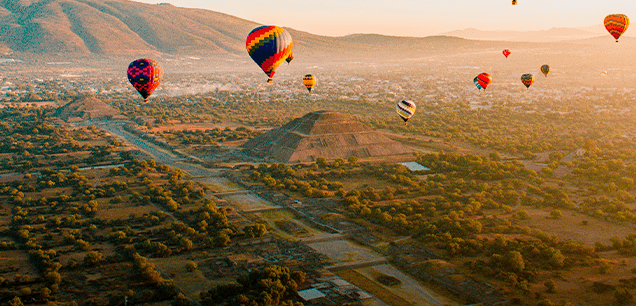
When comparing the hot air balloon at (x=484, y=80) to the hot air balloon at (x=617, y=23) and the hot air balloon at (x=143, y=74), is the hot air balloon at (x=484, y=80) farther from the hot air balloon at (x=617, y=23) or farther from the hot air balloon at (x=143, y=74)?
the hot air balloon at (x=143, y=74)

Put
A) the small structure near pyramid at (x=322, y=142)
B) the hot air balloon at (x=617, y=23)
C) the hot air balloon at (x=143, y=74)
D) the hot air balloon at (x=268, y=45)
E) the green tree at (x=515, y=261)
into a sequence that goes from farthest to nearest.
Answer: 1. the small structure near pyramid at (x=322, y=142)
2. the hot air balloon at (x=617, y=23)
3. the hot air balloon at (x=143, y=74)
4. the hot air balloon at (x=268, y=45)
5. the green tree at (x=515, y=261)

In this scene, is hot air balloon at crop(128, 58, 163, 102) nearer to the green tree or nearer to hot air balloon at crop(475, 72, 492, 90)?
the green tree

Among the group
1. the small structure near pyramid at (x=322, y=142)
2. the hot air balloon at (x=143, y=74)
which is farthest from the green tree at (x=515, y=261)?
the hot air balloon at (x=143, y=74)

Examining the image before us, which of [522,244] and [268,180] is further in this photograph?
[268,180]

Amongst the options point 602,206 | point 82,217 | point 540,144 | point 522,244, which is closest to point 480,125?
point 540,144

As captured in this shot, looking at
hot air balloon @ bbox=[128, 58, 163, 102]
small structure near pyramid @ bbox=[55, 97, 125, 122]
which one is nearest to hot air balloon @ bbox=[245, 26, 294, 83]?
hot air balloon @ bbox=[128, 58, 163, 102]

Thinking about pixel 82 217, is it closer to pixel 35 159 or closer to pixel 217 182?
pixel 217 182

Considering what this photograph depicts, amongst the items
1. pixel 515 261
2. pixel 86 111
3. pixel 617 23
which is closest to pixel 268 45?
pixel 515 261
